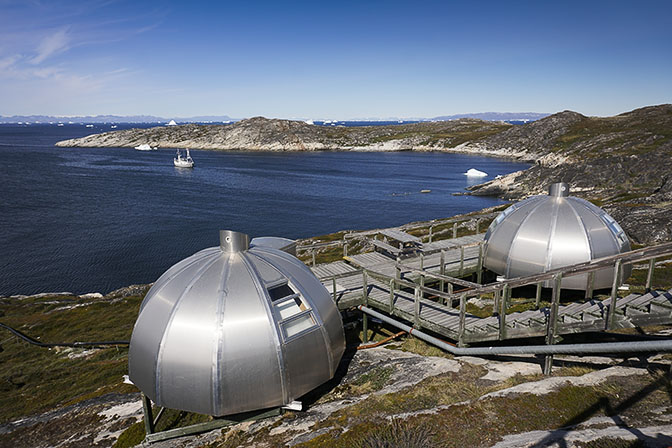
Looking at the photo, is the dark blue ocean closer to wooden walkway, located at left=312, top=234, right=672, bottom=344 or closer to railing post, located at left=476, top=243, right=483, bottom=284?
wooden walkway, located at left=312, top=234, right=672, bottom=344

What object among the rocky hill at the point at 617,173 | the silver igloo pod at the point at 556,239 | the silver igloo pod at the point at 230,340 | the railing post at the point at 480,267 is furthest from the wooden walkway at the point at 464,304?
the rocky hill at the point at 617,173

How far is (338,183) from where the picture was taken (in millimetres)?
100938

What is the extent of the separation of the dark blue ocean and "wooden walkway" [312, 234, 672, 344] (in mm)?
33167

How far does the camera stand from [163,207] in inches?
2886

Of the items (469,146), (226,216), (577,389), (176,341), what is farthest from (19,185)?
(469,146)

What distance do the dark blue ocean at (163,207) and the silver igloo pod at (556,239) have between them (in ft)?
124

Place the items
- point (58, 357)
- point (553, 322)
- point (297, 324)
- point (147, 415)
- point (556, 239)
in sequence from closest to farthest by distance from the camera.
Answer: point (147, 415)
point (297, 324)
point (553, 322)
point (556, 239)
point (58, 357)

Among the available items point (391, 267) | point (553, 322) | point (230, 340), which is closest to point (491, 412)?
point (553, 322)

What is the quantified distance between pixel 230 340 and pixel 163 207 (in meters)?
70.9

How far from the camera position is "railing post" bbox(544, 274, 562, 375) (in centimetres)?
985

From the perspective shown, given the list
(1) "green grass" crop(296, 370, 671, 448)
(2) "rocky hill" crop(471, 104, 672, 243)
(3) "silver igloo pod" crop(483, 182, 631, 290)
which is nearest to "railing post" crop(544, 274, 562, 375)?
(1) "green grass" crop(296, 370, 671, 448)

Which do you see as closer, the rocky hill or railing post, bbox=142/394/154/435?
railing post, bbox=142/394/154/435

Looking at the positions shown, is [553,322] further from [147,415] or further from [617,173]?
[617,173]

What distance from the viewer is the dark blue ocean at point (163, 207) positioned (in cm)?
4669
